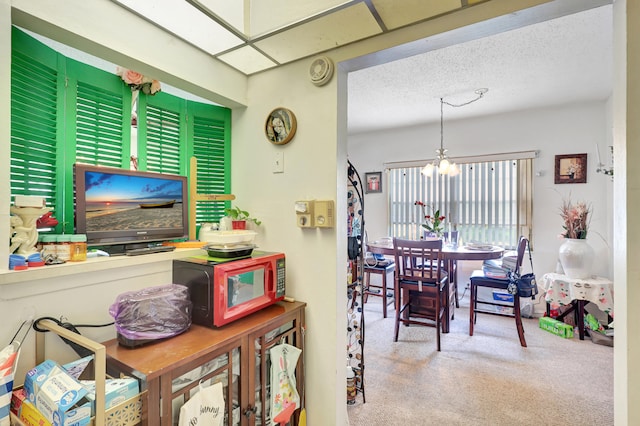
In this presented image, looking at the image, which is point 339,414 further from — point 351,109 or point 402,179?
point 402,179

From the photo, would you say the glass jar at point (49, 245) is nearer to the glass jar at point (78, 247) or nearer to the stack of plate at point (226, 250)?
the glass jar at point (78, 247)

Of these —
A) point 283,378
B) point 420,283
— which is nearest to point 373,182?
point 420,283

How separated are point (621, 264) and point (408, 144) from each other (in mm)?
3628

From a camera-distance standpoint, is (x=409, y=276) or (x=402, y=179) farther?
(x=402, y=179)

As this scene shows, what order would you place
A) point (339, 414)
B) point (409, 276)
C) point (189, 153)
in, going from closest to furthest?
point (339, 414)
point (189, 153)
point (409, 276)

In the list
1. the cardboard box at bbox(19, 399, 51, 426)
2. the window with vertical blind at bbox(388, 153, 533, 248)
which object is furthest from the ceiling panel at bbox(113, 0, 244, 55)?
the window with vertical blind at bbox(388, 153, 533, 248)

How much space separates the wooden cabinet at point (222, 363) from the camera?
39.7 inches

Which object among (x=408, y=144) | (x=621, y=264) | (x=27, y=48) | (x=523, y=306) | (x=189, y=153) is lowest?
(x=523, y=306)

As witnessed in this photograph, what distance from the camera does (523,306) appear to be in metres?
3.67

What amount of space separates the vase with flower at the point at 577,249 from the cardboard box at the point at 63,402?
151 inches

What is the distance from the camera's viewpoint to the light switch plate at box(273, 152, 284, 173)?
5.83 ft

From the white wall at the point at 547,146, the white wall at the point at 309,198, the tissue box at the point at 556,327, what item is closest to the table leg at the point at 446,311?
the tissue box at the point at 556,327

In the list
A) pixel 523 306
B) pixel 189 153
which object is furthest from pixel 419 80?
pixel 523 306

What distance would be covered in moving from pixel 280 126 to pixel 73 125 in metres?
0.98
